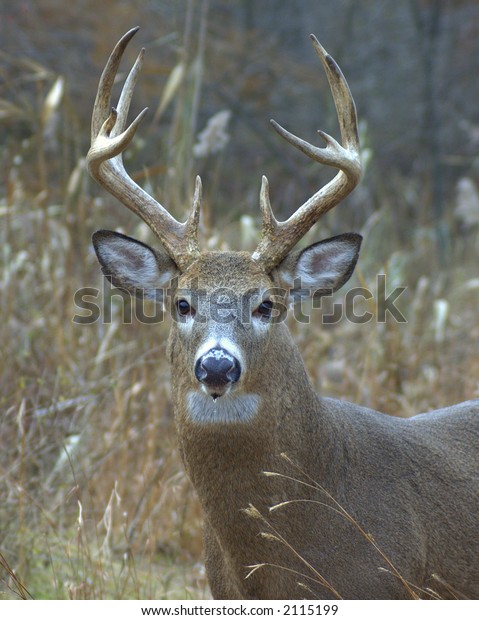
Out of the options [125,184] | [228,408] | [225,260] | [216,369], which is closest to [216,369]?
[216,369]

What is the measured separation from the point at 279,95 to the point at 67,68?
3.54 metres

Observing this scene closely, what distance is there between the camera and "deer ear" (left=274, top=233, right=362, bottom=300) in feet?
13.9

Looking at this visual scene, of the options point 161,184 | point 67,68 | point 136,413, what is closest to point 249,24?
point 67,68

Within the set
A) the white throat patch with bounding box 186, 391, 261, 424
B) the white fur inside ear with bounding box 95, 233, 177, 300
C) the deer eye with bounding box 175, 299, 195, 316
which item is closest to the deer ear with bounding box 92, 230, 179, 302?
the white fur inside ear with bounding box 95, 233, 177, 300

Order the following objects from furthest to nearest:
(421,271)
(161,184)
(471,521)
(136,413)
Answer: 1. (421,271)
2. (161,184)
3. (136,413)
4. (471,521)

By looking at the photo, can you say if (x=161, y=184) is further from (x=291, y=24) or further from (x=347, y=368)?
(x=291, y=24)

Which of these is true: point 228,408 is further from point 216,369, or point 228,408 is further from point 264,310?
point 264,310

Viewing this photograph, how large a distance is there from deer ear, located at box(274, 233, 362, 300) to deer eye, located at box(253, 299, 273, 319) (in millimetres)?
210

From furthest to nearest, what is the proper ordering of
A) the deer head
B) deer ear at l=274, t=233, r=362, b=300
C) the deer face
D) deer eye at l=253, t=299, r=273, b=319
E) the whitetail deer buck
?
1. deer ear at l=274, t=233, r=362, b=300
2. deer eye at l=253, t=299, r=273, b=319
3. the deer head
4. the whitetail deer buck
5. the deer face

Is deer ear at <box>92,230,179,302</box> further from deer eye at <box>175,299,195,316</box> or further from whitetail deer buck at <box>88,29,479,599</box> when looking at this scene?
deer eye at <box>175,299,195,316</box>

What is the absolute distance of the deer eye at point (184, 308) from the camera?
399 cm

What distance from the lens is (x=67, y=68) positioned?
44.2 feet

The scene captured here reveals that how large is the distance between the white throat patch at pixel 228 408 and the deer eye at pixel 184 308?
1.19 feet

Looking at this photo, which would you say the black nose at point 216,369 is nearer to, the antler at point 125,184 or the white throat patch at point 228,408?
the white throat patch at point 228,408
